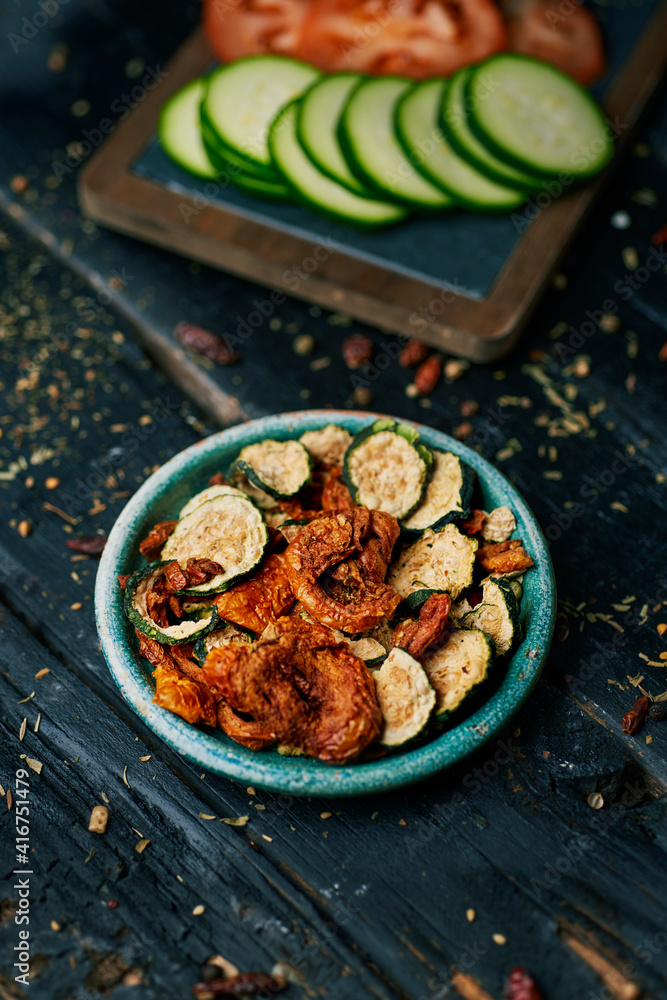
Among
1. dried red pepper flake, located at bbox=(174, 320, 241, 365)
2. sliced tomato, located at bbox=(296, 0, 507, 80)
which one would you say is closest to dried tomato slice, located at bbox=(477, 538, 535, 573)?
dried red pepper flake, located at bbox=(174, 320, 241, 365)

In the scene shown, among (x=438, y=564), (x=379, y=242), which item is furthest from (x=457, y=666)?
(x=379, y=242)

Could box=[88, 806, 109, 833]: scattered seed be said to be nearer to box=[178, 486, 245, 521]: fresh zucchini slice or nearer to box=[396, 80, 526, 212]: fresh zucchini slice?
box=[178, 486, 245, 521]: fresh zucchini slice

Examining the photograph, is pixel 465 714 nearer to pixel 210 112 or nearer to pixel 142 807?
pixel 142 807

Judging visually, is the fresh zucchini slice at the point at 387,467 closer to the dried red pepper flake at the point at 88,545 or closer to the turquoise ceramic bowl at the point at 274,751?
the turquoise ceramic bowl at the point at 274,751

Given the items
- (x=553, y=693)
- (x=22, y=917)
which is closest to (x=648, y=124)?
(x=553, y=693)

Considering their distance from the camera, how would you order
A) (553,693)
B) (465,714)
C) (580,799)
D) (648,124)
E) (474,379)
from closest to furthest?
(465,714) → (580,799) → (553,693) → (474,379) → (648,124)

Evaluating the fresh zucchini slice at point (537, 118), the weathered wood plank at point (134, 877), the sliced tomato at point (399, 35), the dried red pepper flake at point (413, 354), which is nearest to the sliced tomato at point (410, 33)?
the sliced tomato at point (399, 35)

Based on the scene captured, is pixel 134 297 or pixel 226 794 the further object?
pixel 134 297
